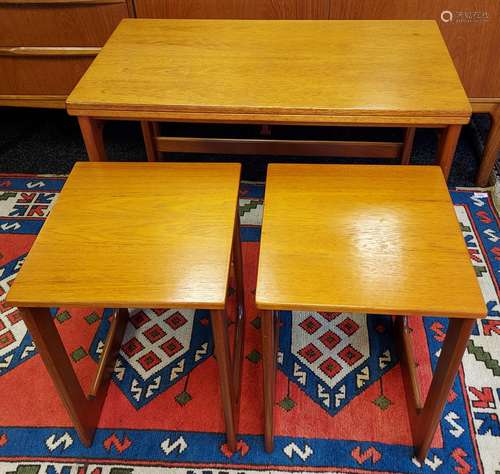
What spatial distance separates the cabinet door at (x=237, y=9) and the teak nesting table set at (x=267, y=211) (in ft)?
1.16

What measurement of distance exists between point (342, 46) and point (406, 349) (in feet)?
3.02

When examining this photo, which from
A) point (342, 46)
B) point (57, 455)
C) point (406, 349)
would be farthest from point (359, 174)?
point (57, 455)

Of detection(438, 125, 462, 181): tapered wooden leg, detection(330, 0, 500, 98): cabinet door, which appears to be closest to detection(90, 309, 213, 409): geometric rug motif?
detection(438, 125, 462, 181): tapered wooden leg

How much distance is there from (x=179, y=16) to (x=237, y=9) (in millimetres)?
230

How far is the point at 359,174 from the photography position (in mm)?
1331

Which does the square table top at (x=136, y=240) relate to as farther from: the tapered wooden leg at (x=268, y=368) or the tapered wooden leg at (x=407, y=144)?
the tapered wooden leg at (x=407, y=144)

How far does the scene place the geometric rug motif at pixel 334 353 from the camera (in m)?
1.50

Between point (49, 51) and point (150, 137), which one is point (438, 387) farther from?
point (49, 51)

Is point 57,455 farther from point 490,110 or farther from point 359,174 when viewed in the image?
point 490,110

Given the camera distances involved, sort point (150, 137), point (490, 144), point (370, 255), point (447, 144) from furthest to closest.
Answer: point (490, 144) → point (150, 137) → point (447, 144) → point (370, 255)

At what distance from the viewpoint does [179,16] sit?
1.99 meters

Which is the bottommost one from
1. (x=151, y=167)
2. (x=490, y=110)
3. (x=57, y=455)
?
(x=57, y=455)

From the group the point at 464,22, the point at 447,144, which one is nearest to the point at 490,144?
the point at 464,22

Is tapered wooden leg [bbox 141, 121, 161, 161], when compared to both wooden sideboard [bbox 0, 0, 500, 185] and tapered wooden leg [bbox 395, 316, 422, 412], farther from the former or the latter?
tapered wooden leg [bbox 395, 316, 422, 412]
